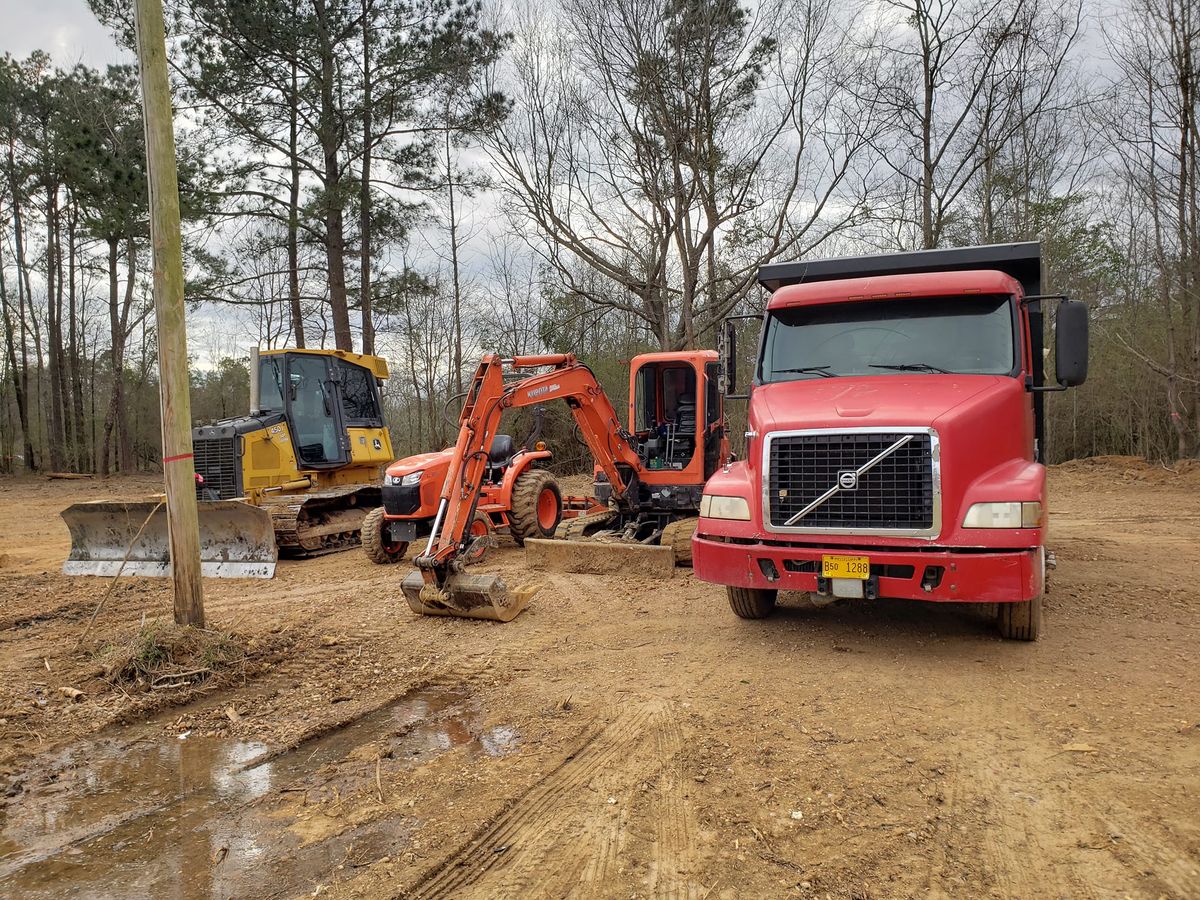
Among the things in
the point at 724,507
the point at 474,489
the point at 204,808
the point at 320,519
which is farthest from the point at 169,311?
the point at 320,519

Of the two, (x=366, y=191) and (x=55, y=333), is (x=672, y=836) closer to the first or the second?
(x=366, y=191)

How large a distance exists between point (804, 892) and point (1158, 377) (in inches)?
900

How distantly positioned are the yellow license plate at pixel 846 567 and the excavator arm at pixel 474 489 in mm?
2692

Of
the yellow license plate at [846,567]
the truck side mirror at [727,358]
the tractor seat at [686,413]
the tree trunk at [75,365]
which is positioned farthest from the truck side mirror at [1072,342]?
the tree trunk at [75,365]

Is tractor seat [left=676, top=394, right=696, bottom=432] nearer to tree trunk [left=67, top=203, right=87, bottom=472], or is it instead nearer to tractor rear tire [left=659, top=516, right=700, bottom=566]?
tractor rear tire [left=659, top=516, right=700, bottom=566]

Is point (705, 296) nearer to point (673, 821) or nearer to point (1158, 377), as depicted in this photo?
point (1158, 377)

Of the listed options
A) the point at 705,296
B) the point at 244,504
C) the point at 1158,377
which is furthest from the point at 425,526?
the point at 1158,377

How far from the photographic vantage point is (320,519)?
34.9 feet

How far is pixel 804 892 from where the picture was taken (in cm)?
262

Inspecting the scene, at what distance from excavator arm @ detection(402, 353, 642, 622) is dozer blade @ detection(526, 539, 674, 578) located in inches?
56.7

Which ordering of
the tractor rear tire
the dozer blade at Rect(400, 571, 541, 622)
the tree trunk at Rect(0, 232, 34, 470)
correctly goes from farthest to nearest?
the tree trunk at Rect(0, 232, 34, 470) → the tractor rear tire → the dozer blade at Rect(400, 571, 541, 622)

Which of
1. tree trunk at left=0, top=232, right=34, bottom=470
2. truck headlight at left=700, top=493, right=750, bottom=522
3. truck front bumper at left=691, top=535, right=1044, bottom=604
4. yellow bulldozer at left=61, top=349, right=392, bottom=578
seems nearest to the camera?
truck front bumper at left=691, top=535, right=1044, bottom=604

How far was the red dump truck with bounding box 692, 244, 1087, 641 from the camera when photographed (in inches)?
190

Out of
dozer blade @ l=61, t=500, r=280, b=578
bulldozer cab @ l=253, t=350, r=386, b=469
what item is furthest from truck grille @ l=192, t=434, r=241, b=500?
dozer blade @ l=61, t=500, r=280, b=578
